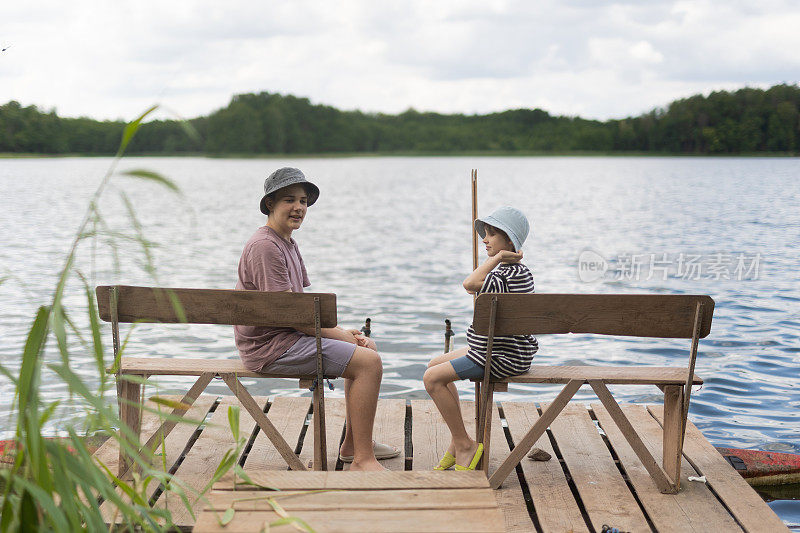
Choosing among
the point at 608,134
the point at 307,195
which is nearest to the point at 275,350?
the point at 307,195

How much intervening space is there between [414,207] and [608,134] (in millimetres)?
43935

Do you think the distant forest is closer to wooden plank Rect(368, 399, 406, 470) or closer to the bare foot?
wooden plank Rect(368, 399, 406, 470)

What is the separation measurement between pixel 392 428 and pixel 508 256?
1489 millimetres

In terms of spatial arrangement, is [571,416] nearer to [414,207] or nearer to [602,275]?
[602,275]

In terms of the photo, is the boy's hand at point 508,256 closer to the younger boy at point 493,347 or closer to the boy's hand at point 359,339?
the younger boy at point 493,347

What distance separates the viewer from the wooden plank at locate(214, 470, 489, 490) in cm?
277

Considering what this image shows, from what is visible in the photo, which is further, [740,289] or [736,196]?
[736,196]

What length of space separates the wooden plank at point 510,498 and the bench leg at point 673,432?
76cm

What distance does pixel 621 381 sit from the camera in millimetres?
3908

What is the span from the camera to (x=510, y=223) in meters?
4.06

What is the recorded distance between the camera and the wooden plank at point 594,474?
12.0 ft

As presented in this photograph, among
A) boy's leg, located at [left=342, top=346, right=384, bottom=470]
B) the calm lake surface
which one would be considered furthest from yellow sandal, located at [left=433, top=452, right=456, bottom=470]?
the calm lake surface

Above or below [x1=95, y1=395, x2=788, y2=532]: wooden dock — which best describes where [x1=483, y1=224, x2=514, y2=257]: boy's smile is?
above

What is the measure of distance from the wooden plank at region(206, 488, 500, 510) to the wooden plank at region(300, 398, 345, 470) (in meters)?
1.68
